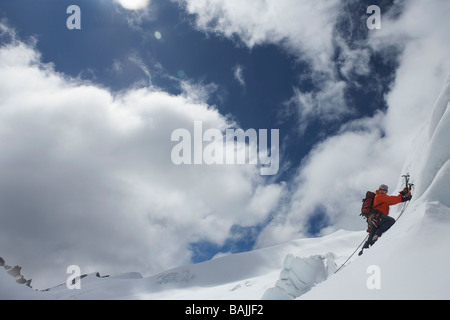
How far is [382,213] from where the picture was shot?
27.6 ft

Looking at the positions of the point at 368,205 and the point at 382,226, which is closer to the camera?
the point at 382,226

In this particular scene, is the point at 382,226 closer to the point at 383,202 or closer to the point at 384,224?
the point at 384,224

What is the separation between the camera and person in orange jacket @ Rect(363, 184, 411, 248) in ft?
27.1

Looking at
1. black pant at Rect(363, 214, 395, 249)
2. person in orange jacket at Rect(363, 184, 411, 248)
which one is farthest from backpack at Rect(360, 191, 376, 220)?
black pant at Rect(363, 214, 395, 249)

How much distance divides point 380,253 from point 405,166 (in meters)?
7.13

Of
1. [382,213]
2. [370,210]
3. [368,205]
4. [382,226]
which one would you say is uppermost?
[368,205]

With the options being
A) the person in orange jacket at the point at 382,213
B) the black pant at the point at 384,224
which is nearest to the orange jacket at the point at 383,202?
the person in orange jacket at the point at 382,213

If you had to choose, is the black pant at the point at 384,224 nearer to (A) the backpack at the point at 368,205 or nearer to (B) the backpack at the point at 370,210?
(B) the backpack at the point at 370,210

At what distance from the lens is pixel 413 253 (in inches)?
193

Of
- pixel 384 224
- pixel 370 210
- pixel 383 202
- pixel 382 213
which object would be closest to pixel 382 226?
pixel 384 224

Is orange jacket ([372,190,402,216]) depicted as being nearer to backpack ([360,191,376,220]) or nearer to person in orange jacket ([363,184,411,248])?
person in orange jacket ([363,184,411,248])
